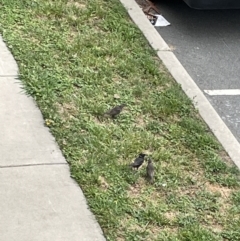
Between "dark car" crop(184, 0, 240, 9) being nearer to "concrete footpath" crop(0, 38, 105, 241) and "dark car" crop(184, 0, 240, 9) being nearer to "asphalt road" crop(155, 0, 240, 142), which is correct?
"asphalt road" crop(155, 0, 240, 142)

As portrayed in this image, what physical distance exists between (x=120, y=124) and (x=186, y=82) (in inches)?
43.2

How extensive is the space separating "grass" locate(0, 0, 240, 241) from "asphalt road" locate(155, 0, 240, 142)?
47cm

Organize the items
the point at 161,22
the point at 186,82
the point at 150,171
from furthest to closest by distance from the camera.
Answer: the point at 161,22 → the point at 186,82 → the point at 150,171

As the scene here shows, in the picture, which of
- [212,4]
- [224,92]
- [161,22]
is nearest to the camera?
[224,92]

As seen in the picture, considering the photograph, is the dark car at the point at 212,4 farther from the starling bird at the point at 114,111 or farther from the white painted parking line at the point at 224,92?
the starling bird at the point at 114,111

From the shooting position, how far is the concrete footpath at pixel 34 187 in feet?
13.6

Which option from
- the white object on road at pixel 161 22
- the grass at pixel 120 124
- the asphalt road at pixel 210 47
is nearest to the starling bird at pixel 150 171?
the grass at pixel 120 124

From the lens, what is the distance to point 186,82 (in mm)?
6211

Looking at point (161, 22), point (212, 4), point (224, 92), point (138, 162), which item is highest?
point (212, 4)

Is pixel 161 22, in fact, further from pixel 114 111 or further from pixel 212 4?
pixel 114 111

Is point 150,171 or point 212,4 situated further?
point 212,4

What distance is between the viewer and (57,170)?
4.72 metres

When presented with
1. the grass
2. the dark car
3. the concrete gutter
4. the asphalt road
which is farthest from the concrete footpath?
the dark car

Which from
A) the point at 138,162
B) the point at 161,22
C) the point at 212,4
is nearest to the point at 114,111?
the point at 138,162
